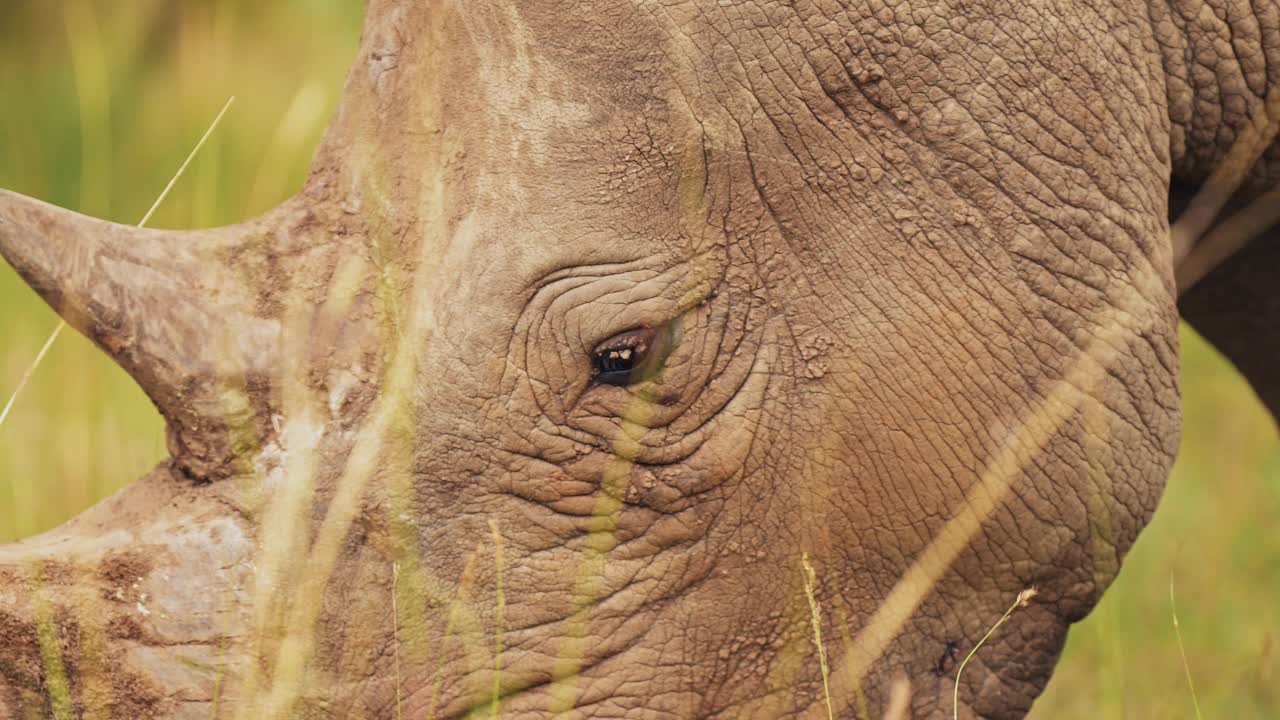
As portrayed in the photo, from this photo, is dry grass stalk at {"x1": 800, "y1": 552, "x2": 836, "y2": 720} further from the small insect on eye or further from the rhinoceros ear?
the rhinoceros ear

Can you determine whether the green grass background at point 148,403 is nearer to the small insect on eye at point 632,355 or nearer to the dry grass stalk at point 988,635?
the dry grass stalk at point 988,635

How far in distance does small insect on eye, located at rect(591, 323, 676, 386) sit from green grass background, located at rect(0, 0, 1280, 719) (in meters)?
0.88

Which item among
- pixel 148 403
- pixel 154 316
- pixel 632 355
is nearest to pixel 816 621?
pixel 632 355

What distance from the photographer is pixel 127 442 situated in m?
6.52

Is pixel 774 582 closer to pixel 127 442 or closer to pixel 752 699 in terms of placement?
pixel 752 699

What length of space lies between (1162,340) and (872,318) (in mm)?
578

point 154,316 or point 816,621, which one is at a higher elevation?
point 154,316

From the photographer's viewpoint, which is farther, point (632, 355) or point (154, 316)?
point (632, 355)

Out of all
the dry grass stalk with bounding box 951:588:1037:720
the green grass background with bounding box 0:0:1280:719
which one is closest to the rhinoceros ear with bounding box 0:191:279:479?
the green grass background with bounding box 0:0:1280:719

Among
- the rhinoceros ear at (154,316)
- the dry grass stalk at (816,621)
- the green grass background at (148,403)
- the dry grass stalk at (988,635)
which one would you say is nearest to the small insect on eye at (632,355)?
the dry grass stalk at (816,621)

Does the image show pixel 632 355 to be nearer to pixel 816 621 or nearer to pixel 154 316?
pixel 816 621

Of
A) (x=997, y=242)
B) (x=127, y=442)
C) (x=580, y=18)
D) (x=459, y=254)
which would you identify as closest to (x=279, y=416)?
(x=459, y=254)

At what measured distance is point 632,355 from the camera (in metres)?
3.15

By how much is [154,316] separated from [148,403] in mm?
4177
